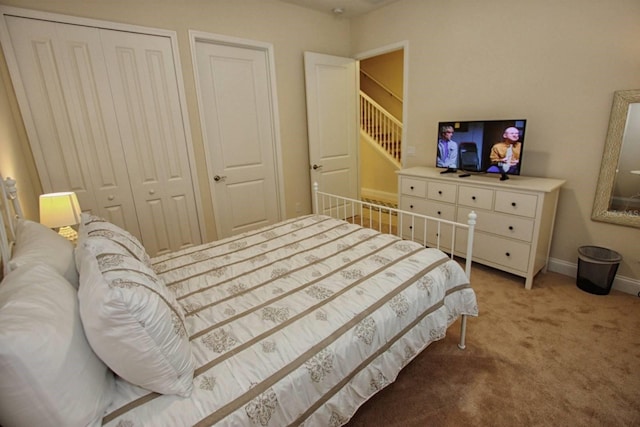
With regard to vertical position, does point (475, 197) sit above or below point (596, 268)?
above


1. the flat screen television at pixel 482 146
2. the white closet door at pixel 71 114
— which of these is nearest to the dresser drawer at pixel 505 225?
the flat screen television at pixel 482 146

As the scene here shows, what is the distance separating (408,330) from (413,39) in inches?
124

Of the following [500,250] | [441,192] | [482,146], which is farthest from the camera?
[441,192]

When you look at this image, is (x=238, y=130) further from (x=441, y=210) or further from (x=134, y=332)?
(x=134, y=332)

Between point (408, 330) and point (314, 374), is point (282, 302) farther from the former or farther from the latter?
point (408, 330)

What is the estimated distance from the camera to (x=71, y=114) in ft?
7.98

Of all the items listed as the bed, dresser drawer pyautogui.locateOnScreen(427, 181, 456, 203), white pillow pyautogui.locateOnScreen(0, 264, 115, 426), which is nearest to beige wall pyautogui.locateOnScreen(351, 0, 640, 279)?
dresser drawer pyautogui.locateOnScreen(427, 181, 456, 203)

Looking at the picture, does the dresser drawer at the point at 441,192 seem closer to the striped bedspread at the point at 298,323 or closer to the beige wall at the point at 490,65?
the beige wall at the point at 490,65

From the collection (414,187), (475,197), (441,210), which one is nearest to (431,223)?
(441,210)

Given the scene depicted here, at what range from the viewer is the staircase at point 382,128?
17.6 ft

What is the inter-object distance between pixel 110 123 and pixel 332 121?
2387 mm

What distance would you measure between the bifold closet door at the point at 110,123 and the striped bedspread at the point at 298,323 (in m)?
1.16

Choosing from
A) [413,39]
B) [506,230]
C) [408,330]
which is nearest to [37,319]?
[408,330]

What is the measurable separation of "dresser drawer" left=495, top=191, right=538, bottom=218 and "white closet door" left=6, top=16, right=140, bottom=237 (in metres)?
3.25
